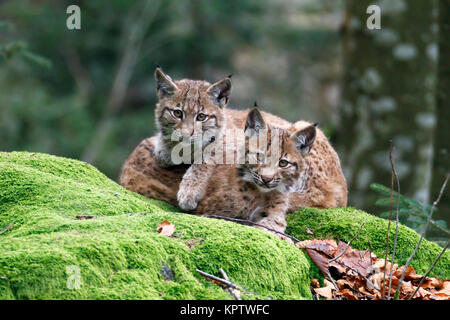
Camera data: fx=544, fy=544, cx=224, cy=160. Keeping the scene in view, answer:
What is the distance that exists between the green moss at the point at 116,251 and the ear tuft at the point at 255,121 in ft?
4.07

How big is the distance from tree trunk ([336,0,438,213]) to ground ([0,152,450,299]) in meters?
3.26

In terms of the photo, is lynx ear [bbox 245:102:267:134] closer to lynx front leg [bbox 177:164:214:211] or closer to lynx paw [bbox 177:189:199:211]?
lynx front leg [bbox 177:164:214:211]

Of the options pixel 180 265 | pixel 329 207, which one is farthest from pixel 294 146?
pixel 180 265

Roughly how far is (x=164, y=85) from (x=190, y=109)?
436 mm

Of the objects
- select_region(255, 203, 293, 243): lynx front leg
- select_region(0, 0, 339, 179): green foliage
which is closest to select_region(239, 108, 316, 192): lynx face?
select_region(255, 203, 293, 243): lynx front leg

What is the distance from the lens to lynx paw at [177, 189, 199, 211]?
202 inches

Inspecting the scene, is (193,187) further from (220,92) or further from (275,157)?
(220,92)

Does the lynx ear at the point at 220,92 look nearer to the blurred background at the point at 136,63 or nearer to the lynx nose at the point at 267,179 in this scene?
the lynx nose at the point at 267,179

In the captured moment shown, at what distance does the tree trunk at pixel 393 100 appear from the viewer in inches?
299

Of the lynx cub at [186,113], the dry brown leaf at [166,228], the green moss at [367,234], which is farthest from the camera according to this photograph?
the lynx cub at [186,113]

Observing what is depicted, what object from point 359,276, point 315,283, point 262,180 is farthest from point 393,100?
point 315,283

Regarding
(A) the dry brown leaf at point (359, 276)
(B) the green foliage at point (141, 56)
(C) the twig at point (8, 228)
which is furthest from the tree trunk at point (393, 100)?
(B) the green foliage at point (141, 56)
